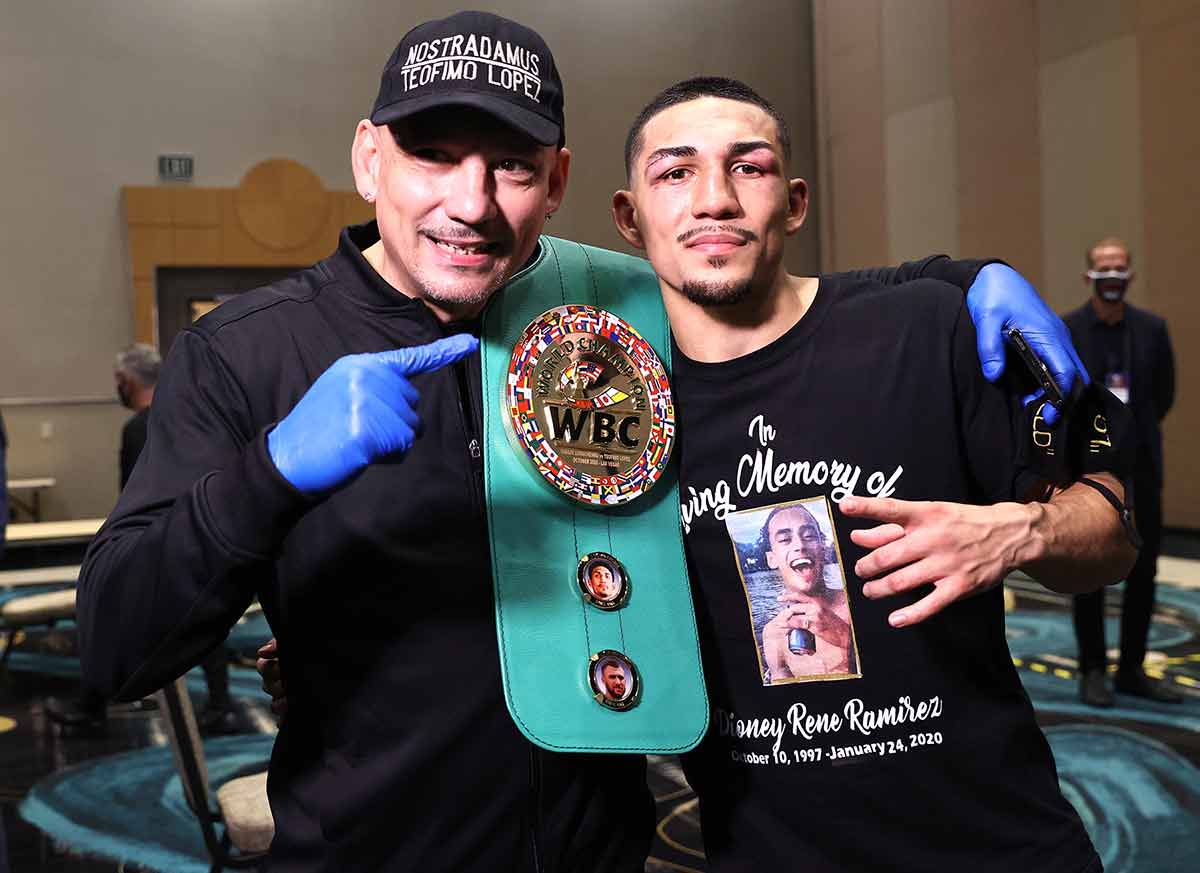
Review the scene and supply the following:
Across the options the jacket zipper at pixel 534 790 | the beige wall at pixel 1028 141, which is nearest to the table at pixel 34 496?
the beige wall at pixel 1028 141

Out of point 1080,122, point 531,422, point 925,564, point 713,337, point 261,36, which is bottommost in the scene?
point 925,564

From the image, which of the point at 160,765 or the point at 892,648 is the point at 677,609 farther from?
the point at 160,765

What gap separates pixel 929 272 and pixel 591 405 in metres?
0.65

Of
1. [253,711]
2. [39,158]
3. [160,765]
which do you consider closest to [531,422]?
[160,765]

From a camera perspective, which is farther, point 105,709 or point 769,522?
point 105,709

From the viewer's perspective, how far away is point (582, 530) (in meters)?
1.28

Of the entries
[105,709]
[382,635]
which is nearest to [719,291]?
[382,635]

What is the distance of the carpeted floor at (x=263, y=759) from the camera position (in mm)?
3119

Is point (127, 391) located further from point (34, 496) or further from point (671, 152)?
point (34, 496)

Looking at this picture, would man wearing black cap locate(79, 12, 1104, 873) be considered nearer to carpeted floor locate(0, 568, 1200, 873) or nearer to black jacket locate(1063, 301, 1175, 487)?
carpeted floor locate(0, 568, 1200, 873)

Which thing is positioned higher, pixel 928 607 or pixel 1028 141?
pixel 1028 141

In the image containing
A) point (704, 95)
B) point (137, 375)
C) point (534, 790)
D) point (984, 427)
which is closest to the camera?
point (534, 790)

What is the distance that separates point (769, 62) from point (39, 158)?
21.4ft

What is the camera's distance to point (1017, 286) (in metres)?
1.49
